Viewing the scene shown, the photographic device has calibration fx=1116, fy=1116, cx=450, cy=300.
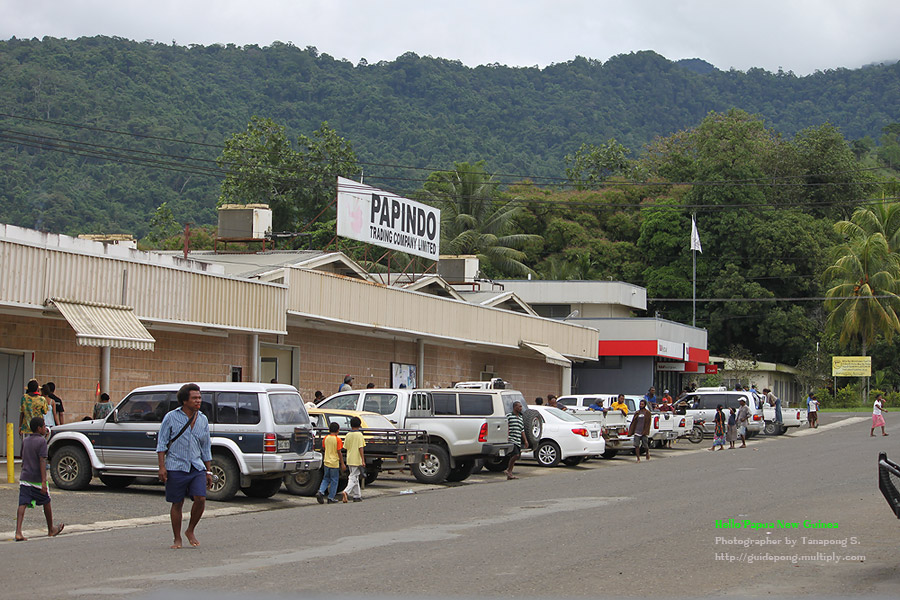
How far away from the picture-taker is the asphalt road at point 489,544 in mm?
10109

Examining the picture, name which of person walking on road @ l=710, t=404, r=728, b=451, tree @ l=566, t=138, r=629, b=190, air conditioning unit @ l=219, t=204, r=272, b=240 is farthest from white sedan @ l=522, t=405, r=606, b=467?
tree @ l=566, t=138, r=629, b=190

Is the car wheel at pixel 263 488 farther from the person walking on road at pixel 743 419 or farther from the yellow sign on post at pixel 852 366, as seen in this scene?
the yellow sign on post at pixel 852 366

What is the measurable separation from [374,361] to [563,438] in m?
8.25

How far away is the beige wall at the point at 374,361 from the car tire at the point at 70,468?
11147 mm

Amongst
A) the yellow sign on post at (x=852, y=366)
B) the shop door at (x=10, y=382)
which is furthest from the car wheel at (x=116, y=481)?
the yellow sign on post at (x=852, y=366)

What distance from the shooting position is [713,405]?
39719mm

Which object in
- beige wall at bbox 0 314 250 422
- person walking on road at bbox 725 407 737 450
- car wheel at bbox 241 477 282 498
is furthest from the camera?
person walking on road at bbox 725 407 737 450

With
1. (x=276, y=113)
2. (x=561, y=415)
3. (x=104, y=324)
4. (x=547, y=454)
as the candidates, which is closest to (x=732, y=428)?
(x=561, y=415)

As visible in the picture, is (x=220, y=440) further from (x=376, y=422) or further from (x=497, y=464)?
(x=497, y=464)

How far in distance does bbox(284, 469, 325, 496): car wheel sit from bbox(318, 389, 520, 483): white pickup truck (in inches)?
125

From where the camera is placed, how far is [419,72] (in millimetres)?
154875

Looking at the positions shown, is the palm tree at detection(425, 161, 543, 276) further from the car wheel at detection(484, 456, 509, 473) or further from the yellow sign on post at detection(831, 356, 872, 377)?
the car wheel at detection(484, 456, 509, 473)

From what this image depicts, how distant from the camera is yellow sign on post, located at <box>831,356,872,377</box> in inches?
2450

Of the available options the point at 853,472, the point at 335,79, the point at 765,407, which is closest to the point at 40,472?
the point at 853,472
